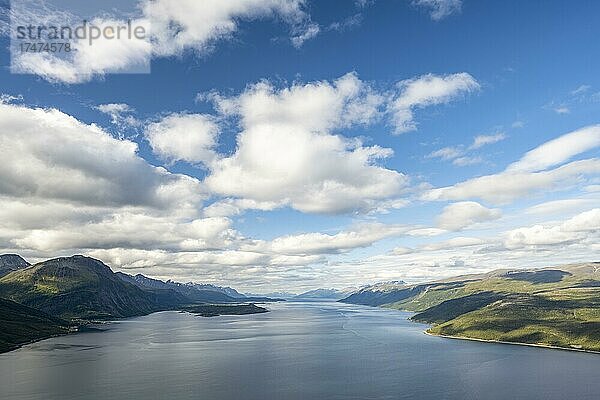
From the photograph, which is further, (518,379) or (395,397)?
(518,379)

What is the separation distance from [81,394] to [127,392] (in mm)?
17137

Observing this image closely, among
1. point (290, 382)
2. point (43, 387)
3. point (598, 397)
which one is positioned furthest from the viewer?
point (290, 382)

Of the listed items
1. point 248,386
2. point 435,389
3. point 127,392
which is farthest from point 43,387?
point 435,389

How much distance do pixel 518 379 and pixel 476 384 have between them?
24.8 metres

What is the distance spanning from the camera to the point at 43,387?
179m

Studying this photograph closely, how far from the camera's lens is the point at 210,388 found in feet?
594

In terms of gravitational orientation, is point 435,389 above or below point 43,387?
below

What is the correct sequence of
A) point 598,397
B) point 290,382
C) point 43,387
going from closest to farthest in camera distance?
point 598,397 < point 43,387 < point 290,382

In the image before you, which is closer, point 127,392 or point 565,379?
point 127,392

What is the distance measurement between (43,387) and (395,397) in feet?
469

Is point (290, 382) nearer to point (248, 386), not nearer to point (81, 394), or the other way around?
point (248, 386)

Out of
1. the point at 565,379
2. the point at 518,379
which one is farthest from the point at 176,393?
the point at 565,379

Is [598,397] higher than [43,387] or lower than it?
lower

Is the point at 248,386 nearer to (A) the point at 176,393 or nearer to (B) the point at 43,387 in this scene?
(A) the point at 176,393
